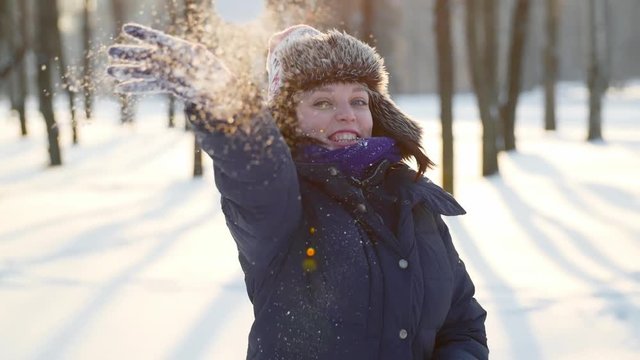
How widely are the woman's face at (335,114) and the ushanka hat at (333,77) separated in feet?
0.07

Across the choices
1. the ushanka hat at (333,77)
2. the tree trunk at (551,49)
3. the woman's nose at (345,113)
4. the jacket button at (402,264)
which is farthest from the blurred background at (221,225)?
the tree trunk at (551,49)

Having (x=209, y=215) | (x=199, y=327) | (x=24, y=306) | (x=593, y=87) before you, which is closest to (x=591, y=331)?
(x=199, y=327)

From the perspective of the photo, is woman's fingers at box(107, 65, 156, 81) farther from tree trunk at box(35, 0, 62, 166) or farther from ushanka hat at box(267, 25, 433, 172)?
tree trunk at box(35, 0, 62, 166)

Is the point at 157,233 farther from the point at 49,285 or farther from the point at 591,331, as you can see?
the point at 591,331

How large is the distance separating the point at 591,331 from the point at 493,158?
6.78m

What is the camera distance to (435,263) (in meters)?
1.74

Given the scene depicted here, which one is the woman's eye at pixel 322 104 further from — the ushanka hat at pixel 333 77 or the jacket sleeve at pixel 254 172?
the jacket sleeve at pixel 254 172

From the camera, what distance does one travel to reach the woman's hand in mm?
1356

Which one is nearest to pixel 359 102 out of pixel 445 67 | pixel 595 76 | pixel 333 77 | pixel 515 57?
pixel 333 77

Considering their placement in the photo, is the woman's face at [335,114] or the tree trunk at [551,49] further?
the tree trunk at [551,49]

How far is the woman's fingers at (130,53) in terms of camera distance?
1.35 m

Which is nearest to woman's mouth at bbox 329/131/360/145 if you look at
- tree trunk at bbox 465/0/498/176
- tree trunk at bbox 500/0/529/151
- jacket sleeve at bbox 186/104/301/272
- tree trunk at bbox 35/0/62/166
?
jacket sleeve at bbox 186/104/301/272

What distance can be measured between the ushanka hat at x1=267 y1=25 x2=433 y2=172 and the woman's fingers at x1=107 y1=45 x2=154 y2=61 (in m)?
0.47

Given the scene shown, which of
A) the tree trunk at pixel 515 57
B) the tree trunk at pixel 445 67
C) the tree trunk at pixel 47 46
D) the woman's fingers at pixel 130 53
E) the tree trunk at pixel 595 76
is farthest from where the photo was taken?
the tree trunk at pixel 595 76
